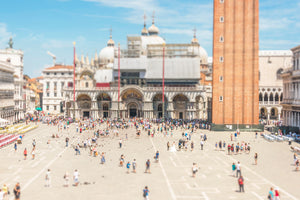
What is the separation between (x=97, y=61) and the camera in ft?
438

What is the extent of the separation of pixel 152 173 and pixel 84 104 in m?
65.6

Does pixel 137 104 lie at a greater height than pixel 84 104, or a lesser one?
greater

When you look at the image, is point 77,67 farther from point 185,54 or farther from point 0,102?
point 0,102

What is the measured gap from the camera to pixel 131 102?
9394cm

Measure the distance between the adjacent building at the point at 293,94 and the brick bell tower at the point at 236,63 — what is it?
6024 millimetres

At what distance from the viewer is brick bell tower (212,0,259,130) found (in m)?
69.1

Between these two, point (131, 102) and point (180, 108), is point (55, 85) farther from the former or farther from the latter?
point (180, 108)

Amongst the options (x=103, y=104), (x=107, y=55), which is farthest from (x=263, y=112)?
(x=107, y=55)

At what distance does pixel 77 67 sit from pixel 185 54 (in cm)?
4309

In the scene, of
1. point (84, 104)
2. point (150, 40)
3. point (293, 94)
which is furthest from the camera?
point (150, 40)

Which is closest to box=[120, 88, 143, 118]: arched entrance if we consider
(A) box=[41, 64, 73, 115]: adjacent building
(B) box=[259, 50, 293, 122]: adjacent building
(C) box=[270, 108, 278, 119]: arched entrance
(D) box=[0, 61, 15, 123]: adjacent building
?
(D) box=[0, 61, 15, 123]: adjacent building

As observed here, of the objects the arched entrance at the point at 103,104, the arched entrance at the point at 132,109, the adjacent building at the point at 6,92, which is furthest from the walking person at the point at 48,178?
the arched entrance at the point at 103,104

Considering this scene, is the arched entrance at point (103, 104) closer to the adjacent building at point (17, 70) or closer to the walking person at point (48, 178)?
the adjacent building at point (17, 70)

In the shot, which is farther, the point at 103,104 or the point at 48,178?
the point at 103,104
